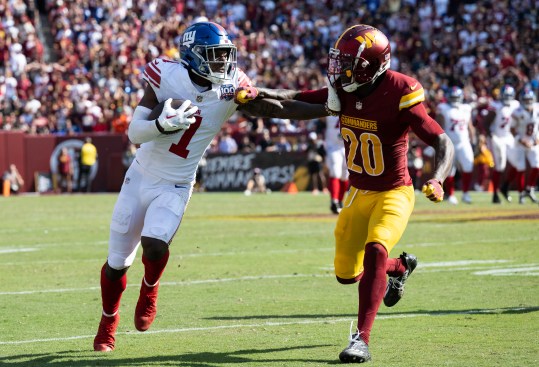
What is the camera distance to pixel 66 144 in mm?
26859

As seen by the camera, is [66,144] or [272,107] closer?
[272,107]

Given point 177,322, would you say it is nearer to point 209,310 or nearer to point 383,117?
point 209,310

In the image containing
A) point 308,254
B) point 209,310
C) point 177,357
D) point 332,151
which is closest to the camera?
point 177,357

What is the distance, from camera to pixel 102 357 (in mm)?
5824

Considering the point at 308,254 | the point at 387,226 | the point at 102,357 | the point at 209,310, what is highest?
the point at 387,226

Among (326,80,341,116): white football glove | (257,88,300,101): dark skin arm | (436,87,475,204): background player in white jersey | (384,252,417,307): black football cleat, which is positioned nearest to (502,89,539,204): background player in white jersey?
(436,87,475,204): background player in white jersey

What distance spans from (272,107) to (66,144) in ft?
68.7

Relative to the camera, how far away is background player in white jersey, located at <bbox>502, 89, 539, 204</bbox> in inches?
751

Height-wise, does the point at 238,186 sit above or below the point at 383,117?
below

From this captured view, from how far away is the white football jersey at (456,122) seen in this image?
18.7 meters

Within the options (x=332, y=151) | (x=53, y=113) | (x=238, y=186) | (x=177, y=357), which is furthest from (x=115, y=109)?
(x=177, y=357)

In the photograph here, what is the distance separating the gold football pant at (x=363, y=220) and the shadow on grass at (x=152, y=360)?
0.65 meters

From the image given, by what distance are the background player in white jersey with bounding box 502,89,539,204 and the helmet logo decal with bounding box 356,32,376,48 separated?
43.7 ft

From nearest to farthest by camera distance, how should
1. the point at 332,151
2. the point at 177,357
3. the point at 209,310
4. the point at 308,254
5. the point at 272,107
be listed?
the point at 177,357, the point at 272,107, the point at 209,310, the point at 308,254, the point at 332,151
